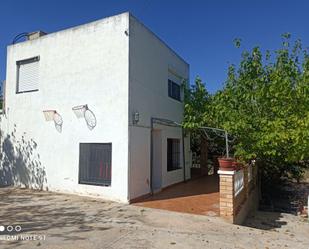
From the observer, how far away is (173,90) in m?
14.6

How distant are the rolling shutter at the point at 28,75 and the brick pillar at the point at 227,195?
849 centimetres

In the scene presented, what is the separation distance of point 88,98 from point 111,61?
Result: 5.22 ft

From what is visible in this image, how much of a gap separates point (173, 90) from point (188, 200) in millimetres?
6081

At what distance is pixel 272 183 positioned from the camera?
57.4 feet

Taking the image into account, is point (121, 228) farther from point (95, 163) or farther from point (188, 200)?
point (188, 200)

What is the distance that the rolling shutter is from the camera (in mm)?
12180

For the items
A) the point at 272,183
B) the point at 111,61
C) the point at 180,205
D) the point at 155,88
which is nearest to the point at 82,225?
the point at 180,205

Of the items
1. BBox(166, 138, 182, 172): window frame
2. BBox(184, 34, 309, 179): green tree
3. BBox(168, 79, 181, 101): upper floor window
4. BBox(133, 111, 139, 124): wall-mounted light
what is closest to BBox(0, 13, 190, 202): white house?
BBox(133, 111, 139, 124): wall-mounted light

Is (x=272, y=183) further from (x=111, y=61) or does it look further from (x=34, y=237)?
(x=34, y=237)

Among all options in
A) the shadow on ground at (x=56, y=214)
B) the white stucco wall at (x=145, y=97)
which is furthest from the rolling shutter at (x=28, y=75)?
the white stucco wall at (x=145, y=97)

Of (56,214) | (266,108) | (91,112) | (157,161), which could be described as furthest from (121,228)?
(266,108)

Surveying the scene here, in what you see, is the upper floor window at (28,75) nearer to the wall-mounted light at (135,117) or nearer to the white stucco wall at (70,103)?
the white stucco wall at (70,103)

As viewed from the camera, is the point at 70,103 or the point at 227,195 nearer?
the point at 227,195

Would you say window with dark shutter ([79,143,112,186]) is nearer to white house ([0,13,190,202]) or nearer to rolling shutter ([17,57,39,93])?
white house ([0,13,190,202])
